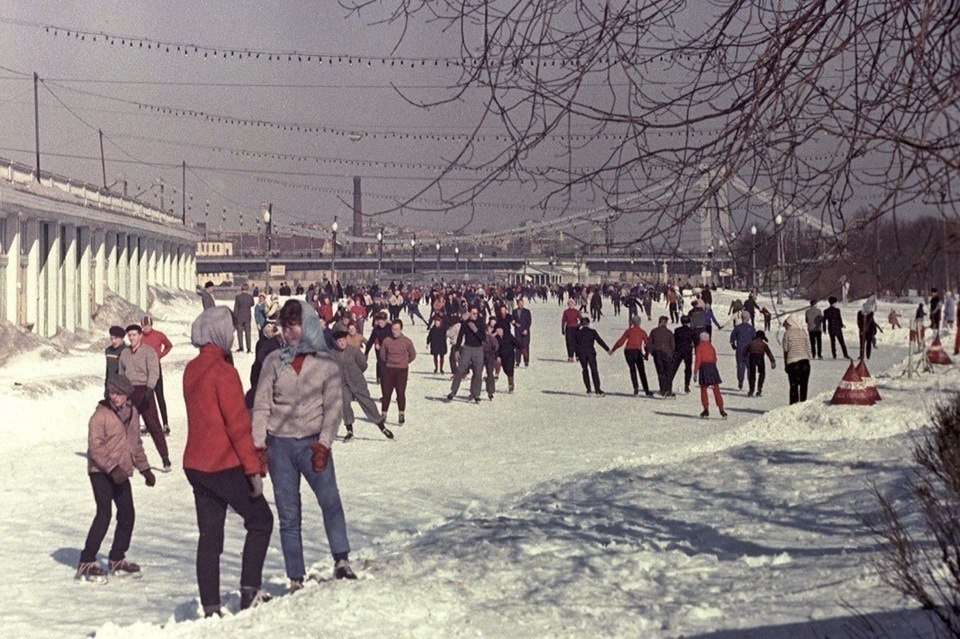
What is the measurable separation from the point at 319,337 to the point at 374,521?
3839 millimetres

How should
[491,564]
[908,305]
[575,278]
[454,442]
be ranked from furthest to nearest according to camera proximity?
[575,278] < [908,305] < [454,442] < [491,564]

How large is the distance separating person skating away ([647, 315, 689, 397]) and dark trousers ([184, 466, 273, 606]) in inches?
635

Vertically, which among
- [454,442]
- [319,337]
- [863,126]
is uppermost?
[863,126]

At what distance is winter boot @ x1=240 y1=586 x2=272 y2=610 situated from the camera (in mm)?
7773

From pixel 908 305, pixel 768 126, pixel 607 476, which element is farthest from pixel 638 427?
pixel 908 305

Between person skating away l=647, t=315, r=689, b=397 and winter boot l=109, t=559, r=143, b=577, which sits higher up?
person skating away l=647, t=315, r=689, b=397

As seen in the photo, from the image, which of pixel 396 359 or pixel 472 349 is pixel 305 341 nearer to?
pixel 396 359

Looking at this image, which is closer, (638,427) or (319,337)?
(319,337)

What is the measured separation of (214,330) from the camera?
25.5 ft

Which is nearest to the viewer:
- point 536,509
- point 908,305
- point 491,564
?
point 491,564

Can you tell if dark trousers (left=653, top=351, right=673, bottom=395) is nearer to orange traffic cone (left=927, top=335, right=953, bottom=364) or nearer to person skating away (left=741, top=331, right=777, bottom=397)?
person skating away (left=741, top=331, right=777, bottom=397)

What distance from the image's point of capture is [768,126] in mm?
5891

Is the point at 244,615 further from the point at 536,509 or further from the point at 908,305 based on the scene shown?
the point at 908,305

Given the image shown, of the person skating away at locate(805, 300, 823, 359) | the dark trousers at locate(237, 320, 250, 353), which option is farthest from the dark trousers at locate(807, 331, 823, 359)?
the dark trousers at locate(237, 320, 250, 353)
